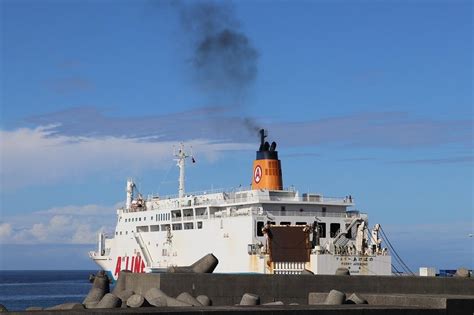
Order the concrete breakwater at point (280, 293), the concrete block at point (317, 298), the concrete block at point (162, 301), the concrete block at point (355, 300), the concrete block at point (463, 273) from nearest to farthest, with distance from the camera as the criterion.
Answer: the concrete breakwater at point (280, 293), the concrete block at point (162, 301), the concrete block at point (355, 300), the concrete block at point (317, 298), the concrete block at point (463, 273)

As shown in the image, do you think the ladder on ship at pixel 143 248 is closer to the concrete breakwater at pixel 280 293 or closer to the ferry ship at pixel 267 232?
the ferry ship at pixel 267 232

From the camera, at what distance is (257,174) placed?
57.8 m

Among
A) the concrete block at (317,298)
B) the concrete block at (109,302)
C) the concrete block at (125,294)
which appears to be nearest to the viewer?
the concrete block at (109,302)

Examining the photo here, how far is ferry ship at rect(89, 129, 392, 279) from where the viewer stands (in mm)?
50938

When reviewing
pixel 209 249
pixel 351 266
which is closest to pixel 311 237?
pixel 351 266

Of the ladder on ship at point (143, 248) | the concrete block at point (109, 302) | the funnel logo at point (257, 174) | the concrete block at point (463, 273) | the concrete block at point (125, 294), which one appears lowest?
the concrete block at point (109, 302)

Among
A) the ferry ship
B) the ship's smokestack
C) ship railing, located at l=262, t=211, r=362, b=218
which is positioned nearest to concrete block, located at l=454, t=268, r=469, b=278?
the ferry ship

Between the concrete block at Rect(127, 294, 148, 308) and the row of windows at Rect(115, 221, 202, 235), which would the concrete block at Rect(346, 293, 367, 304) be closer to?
the concrete block at Rect(127, 294, 148, 308)

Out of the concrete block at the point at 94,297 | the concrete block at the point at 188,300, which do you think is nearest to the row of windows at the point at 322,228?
the concrete block at the point at 94,297

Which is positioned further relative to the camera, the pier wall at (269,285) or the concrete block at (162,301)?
the pier wall at (269,285)

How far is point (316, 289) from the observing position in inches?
856

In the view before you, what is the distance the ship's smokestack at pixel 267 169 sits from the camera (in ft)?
187

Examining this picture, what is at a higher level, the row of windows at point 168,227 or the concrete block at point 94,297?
the row of windows at point 168,227

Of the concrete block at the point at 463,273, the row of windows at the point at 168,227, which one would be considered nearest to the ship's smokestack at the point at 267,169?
the row of windows at the point at 168,227
